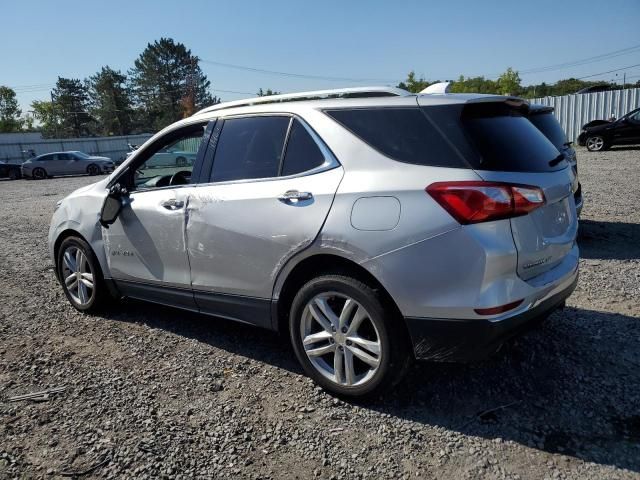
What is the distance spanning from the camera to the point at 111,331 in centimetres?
421

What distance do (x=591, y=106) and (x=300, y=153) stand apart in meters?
26.0

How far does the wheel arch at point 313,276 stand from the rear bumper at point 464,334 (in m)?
0.15

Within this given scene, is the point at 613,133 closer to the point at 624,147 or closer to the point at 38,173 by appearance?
the point at 624,147

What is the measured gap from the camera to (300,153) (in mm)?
3055

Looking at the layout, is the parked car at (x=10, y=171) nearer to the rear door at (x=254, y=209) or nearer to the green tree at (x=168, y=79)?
the rear door at (x=254, y=209)

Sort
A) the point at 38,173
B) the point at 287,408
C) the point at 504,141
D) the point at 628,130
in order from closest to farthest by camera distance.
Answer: the point at 504,141, the point at 287,408, the point at 628,130, the point at 38,173

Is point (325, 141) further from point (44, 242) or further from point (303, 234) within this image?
point (44, 242)

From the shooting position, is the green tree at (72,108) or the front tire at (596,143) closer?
the front tire at (596,143)

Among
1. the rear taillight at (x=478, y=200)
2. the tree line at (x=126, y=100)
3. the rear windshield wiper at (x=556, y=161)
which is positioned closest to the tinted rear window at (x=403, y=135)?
the rear taillight at (x=478, y=200)

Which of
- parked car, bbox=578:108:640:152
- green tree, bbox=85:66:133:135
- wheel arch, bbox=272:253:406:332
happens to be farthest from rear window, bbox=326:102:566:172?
green tree, bbox=85:66:133:135

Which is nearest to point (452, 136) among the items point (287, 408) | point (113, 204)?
point (287, 408)

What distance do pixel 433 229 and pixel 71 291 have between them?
3.77 meters

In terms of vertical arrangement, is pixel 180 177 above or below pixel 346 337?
above

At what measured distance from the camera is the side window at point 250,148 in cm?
321
